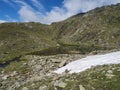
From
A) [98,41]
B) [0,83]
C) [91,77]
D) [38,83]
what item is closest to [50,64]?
[0,83]

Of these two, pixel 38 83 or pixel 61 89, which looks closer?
pixel 61 89

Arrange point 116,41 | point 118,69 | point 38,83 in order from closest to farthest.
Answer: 1. point 118,69
2. point 38,83
3. point 116,41

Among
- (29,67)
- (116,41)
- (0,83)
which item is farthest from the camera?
(116,41)

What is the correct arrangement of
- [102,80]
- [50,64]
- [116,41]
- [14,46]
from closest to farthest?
[102,80] < [50,64] < [14,46] < [116,41]

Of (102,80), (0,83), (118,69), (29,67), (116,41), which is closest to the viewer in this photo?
(102,80)

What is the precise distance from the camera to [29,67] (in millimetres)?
42719

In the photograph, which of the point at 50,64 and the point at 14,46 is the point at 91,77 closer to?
the point at 50,64

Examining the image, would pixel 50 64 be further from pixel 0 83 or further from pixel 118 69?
pixel 118 69

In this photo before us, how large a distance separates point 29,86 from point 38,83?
96 cm

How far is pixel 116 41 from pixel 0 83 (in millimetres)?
159896

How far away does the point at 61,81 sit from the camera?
23688 millimetres

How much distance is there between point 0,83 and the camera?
108 ft

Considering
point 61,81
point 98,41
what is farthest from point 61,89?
point 98,41

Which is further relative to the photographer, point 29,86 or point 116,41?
point 116,41
